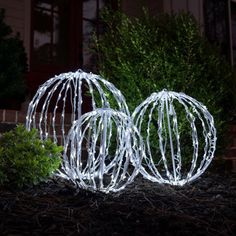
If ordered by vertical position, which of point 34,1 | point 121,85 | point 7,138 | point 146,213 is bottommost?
point 146,213

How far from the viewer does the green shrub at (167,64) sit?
12.2ft

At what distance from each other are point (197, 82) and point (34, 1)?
386cm

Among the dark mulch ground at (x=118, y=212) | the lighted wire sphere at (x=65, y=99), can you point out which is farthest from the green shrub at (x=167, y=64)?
the dark mulch ground at (x=118, y=212)

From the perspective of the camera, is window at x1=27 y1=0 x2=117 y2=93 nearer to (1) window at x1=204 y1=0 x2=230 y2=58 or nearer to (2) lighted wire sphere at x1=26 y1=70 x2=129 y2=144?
(2) lighted wire sphere at x1=26 y1=70 x2=129 y2=144

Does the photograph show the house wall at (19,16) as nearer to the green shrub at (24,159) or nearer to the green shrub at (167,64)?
the green shrub at (167,64)

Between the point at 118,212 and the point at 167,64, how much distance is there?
191cm

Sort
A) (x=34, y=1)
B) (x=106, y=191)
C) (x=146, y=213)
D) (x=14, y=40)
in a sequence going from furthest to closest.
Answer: (x=34, y=1)
(x=14, y=40)
(x=106, y=191)
(x=146, y=213)

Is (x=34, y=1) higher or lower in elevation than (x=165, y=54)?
higher

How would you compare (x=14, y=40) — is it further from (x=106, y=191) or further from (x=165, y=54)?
(x=106, y=191)

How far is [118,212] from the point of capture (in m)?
2.15

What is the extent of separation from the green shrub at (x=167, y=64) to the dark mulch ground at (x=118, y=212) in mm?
1148

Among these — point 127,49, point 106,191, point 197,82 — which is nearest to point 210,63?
point 197,82

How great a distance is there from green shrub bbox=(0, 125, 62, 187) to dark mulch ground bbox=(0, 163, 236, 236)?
0.34ft

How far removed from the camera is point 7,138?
9.61ft
